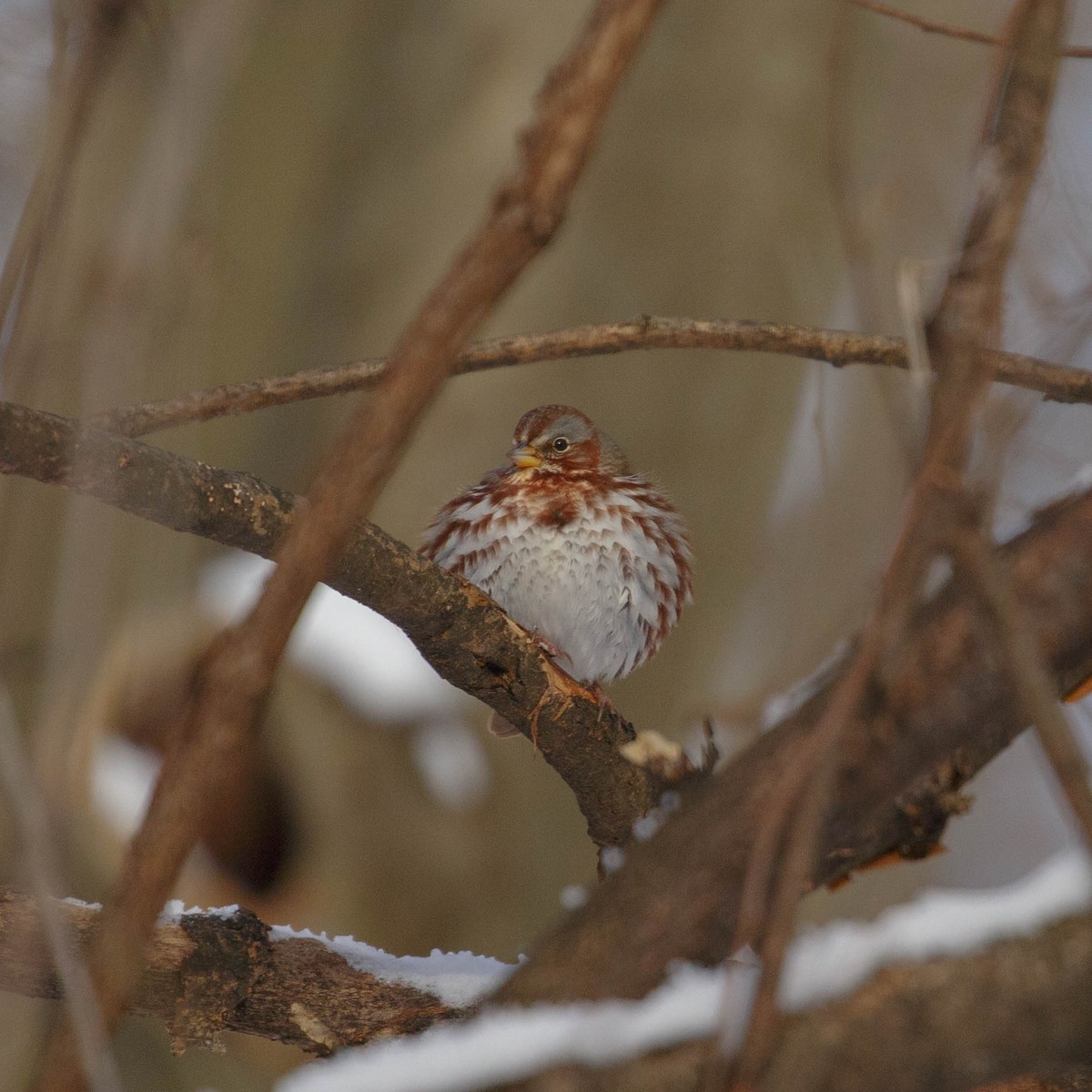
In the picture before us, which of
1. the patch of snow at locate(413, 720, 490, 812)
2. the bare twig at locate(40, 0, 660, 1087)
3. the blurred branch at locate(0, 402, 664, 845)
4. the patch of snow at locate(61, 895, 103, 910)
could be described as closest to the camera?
the bare twig at locate(40, 0, 660, 1087)

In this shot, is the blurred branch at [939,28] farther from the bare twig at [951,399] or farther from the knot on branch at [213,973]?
the knot on branch at [213,973]

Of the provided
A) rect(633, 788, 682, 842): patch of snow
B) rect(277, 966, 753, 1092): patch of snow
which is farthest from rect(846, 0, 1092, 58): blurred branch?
rect(633, 788, 682, 842): patch of snow

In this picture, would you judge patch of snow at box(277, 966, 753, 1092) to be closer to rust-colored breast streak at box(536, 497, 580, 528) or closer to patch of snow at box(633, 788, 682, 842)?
patch of snow at box(633, 788, 682, 842)

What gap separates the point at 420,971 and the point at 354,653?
2744mm

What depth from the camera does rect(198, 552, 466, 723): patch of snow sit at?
17.4ft

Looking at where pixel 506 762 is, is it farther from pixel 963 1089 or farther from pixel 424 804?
pixel 963 1089

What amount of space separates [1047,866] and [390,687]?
4078 mm

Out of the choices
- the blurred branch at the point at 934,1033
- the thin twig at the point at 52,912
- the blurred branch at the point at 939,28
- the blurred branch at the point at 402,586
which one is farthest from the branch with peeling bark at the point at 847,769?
the blurred branch at the point at 402,586

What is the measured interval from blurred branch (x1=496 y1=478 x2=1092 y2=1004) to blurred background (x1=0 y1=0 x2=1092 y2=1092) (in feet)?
7.80

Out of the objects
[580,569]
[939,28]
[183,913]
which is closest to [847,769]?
[939,28]

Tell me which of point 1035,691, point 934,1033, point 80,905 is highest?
point 80,905

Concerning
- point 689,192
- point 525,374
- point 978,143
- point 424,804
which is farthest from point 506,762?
point 978,143

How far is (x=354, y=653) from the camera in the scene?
5.42m

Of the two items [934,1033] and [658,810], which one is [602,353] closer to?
[658,810]
